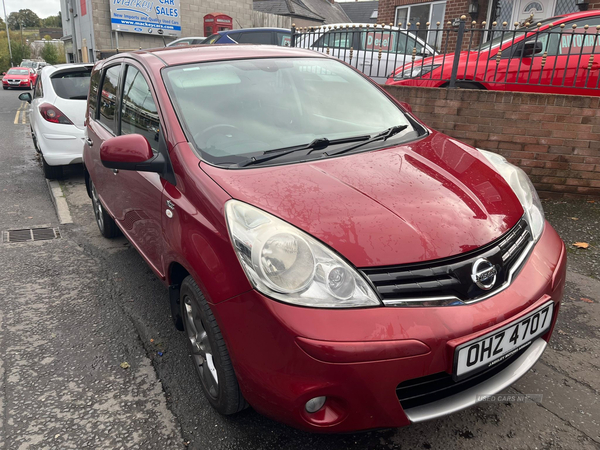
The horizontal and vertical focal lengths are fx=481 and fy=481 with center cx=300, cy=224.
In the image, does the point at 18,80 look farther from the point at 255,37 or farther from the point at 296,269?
the point at 296,269

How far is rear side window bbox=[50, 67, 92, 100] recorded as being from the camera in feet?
21.7

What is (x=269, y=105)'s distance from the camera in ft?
9.14

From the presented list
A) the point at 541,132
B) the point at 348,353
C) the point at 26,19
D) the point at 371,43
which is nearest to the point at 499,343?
the point at 348,353

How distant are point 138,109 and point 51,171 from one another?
14.6 feet

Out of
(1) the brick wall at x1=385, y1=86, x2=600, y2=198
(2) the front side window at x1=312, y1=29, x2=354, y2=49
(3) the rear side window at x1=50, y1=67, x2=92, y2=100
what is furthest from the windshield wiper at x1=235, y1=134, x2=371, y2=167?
(3) the rear side window at x1=50, y1=67, x2=92, y2=100

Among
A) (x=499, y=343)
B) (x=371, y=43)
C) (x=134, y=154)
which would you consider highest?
(x=371, y=43)

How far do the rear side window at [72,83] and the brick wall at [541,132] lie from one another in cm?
482

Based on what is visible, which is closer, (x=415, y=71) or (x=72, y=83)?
(x=415, y=71)

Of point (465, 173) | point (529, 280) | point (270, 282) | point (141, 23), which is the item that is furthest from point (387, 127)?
point (141, 23)

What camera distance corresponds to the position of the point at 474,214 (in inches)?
79.8

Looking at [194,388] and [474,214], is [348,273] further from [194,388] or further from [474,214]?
[194,388]

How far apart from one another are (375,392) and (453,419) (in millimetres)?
797

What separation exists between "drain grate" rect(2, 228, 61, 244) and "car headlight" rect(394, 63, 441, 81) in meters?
4.65

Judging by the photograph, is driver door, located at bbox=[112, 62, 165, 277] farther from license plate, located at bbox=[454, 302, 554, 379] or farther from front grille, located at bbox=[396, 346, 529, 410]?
license plate, located at bbox=[454, 302, 554, 379]
